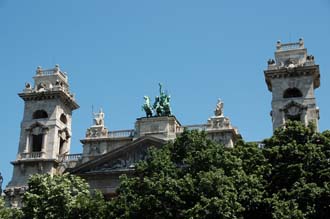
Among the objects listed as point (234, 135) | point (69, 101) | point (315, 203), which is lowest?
point (315, 203)

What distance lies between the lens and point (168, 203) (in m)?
38.3

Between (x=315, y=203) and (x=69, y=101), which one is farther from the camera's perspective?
(x=69, y=101)

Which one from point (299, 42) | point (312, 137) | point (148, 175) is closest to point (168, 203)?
point (148, 175)

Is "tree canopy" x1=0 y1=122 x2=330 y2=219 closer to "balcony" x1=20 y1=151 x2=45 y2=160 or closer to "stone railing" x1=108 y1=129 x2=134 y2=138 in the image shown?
"stone railing" x1=108 y1=129 x2=134 y2=138

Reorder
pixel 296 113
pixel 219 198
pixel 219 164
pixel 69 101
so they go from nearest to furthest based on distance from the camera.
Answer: pixel 219 198 < pixel 219 164 < pixel 296 113 < pixel 69 101

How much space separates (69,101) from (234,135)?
19.0m

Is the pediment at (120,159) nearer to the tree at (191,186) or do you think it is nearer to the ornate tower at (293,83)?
the ornate tower at (293,83)

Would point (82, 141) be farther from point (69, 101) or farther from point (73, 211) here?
point (73, 211)

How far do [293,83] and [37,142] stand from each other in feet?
87.4

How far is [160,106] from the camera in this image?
205ft

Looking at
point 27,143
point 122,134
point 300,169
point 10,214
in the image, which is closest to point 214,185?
point 300,169

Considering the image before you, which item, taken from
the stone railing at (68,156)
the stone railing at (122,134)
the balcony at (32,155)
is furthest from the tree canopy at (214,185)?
the balcony at (32,155)

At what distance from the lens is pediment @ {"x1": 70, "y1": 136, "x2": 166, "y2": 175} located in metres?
59.0

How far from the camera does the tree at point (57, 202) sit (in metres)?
40.7
